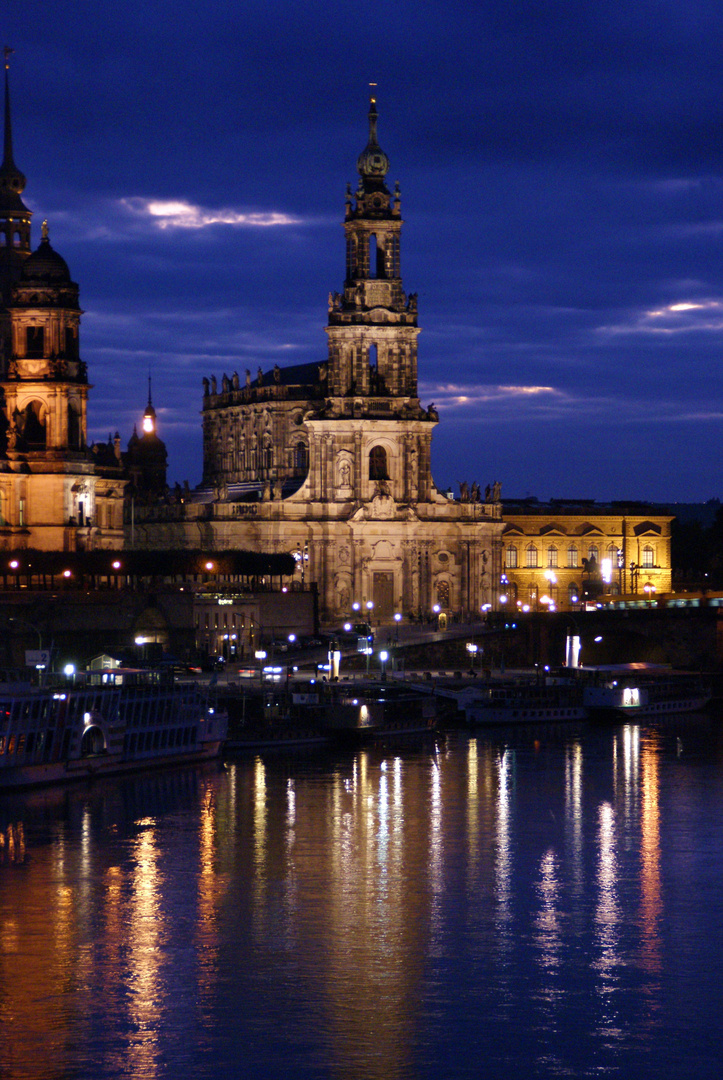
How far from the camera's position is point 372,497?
12838 cm

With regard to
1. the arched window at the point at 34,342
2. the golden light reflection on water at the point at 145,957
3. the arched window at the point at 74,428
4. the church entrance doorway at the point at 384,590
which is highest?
the arched window at the point at 34,342

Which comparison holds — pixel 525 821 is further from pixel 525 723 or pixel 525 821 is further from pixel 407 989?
pixel 525 723

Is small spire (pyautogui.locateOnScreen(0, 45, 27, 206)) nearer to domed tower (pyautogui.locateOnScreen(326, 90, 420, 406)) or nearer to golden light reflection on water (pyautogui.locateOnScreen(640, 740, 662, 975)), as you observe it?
domed tower (pyautogui.locateOnScreen(326, 90, 420, 406))

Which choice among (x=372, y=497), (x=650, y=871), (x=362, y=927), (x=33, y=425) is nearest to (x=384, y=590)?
(x=372, y=497)

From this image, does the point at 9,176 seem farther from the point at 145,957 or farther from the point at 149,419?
the point at 145,957

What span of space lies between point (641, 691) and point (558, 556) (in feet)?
152

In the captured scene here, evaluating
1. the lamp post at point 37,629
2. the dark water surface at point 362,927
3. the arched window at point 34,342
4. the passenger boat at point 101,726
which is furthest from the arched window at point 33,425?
the dark water surface at point 362,927

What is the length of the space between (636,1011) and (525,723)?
5641 cm

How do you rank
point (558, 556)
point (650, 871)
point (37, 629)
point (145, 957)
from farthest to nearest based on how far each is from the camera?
point (558, 556)
point (37, 629)
point (650, 871)
point (145, 957)

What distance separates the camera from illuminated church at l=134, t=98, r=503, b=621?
128125mm

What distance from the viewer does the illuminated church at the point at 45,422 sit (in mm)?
107688

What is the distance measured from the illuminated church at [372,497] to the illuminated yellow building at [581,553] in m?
14.8

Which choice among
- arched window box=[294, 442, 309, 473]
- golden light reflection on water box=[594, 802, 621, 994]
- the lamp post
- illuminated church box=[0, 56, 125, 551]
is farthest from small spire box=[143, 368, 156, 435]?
golden light reflection on water box=[594, 802, 621, 994]

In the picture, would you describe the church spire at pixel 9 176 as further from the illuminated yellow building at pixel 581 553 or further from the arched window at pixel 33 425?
the illuminated yellow building at pixel 581 553
